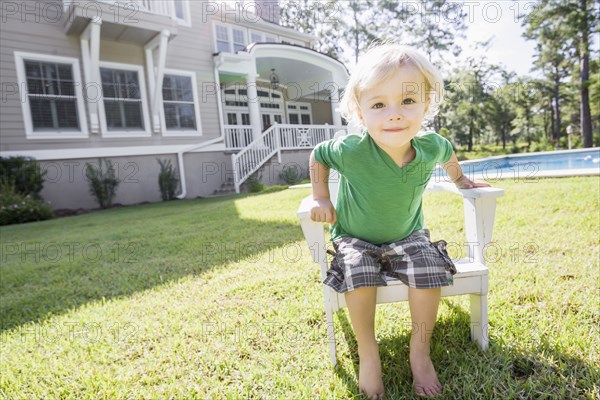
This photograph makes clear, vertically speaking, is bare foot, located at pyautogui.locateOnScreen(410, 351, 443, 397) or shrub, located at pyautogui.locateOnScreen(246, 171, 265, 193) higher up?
shrub, located at pyautogui.locateOnScreen(246, 171, 265, 193)

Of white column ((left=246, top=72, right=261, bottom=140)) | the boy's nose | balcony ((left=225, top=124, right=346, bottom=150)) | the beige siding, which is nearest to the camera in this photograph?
the boy's nose

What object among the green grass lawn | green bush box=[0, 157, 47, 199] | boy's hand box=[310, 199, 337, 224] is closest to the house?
green bush box=[0, 157, 47, 199]

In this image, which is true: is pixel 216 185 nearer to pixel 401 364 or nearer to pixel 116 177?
pixel 116 177

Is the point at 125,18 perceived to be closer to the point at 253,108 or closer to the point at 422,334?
the point at 253,108

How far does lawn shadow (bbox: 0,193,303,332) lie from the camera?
2.48 meters

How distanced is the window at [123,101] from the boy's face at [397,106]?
29.9 ft

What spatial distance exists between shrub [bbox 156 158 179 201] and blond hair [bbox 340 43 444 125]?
29.0 ft

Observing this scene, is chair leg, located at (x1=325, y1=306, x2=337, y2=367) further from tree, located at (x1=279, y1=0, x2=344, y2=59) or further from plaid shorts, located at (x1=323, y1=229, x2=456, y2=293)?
tree, located at (x1=279, y1=0, x2=344, y2=59)

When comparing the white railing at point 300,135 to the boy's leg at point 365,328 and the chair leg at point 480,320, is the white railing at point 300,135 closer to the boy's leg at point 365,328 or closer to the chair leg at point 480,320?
the chair leg at point 480,320

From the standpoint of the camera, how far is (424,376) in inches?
48.3

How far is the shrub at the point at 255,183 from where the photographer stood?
9.48 meters

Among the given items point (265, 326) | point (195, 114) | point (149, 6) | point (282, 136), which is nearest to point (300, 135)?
point (282, 136)

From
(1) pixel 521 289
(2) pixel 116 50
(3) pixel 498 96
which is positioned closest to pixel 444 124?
(3) pixel 498 96

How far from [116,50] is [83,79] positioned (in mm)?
1187
